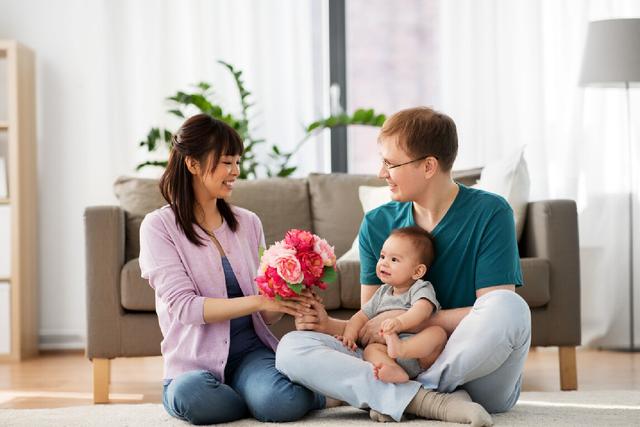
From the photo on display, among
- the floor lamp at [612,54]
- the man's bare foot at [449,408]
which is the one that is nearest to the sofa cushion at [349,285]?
the man's bare foot at [449,408]

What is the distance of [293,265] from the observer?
86.6 inches

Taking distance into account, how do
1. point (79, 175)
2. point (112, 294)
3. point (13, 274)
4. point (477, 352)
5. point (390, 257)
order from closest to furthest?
point (477, 352)
point (390, 257)
point (112, 294)
point (13, 274)
point (79, 175)

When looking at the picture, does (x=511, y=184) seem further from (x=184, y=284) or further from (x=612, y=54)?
(x=184, y=284)

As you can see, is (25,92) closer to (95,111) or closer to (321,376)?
(95,111)

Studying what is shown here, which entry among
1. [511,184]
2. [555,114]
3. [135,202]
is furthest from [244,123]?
[555,114]

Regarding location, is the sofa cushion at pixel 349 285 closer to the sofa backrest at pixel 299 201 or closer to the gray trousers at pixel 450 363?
the sofa backrest at pixel 299 201

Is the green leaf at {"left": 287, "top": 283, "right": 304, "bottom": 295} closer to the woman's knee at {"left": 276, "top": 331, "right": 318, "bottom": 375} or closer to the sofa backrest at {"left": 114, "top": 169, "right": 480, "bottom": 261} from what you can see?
the woman's knee at {"left": 276, "top": 331, "right": 318, "bottom": 375}

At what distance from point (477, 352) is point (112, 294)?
1.50 metres

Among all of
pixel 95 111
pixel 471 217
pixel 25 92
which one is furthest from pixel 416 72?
pixel 471 217

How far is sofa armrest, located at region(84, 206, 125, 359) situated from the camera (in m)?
3.19

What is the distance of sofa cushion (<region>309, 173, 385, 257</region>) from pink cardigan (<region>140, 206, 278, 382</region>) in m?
1.48

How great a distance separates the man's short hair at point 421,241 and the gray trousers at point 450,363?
17 centimetres

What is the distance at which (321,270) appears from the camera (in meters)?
2.26

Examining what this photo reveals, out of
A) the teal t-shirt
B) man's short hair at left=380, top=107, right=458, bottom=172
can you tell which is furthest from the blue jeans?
man's short hair at left=380, top=107, right=458, bottom=172
